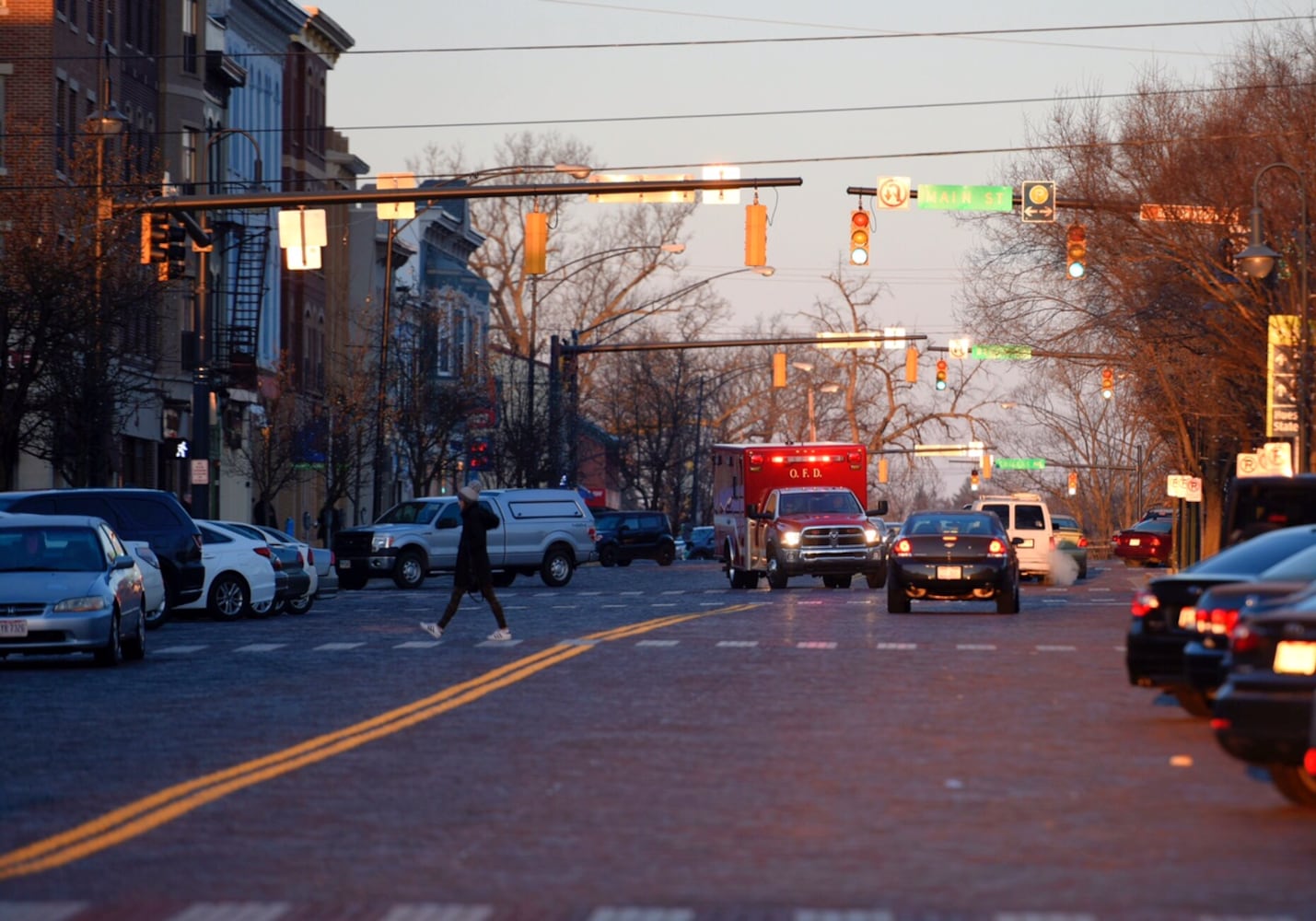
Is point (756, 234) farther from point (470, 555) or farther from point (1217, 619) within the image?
point (1217, 619)

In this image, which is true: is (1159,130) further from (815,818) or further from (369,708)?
(815,818)

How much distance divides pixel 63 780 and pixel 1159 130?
133ft

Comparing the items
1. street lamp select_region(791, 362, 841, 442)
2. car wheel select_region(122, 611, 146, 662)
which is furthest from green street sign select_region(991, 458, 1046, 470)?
car wheel select_region(122, 611, 146, 662)

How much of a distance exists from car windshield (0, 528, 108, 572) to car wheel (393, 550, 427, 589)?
24986mm

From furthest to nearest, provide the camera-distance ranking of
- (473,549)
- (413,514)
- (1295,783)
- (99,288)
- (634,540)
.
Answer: (634,540) < (413,514) < (99,288) < (473,549) < (1295,783)

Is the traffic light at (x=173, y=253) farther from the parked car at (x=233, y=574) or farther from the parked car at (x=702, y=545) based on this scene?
the parked car at (x=702, y=545)

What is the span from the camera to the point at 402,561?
165 ft

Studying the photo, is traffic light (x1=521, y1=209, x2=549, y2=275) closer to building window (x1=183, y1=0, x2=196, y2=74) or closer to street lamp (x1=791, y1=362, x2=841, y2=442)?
building window (x1=183, y1=0, x2=196, y2=74)

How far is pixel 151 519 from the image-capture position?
32.8 meters

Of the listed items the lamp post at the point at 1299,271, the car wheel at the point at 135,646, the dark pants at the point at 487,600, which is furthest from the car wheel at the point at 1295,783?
the lamp post at the point at 1299,271

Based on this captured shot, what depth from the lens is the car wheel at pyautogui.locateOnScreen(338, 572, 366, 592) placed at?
50656 millimetres

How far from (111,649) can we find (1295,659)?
15259mm

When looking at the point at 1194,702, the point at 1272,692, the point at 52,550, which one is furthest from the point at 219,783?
the point at 52,550

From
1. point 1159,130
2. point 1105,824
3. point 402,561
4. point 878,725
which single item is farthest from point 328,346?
point 1105,824
